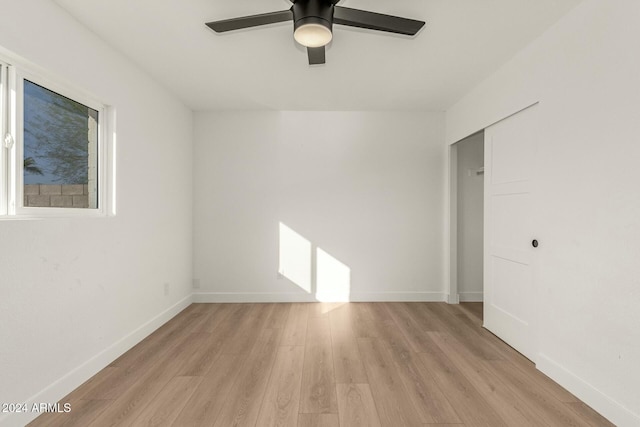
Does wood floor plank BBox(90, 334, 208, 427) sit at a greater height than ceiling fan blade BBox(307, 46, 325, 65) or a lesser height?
lesser

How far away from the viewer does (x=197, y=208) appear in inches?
159

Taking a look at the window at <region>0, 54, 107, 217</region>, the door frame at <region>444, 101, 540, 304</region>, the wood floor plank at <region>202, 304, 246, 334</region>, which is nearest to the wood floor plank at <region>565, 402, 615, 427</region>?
the door frame at <region>444, 101, 540, 304</region>

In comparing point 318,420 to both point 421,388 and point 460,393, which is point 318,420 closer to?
point 421,388

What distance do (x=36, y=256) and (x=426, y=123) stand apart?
13.3 feet

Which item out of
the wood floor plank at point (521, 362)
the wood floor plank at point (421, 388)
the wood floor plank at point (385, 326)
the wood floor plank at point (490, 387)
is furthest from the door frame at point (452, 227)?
the wood floor plank at point (421, 388)

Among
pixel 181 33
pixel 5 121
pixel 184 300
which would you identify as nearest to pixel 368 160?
pixel 181 33

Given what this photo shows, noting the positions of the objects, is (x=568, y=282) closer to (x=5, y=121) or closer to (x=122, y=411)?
(x=122, y=411)

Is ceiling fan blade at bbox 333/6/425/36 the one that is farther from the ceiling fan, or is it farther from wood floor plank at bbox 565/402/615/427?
wood floor plank at bbox 565/402/615/427

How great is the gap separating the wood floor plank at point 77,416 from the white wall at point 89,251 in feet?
0.30

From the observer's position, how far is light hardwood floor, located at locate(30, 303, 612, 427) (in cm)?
176

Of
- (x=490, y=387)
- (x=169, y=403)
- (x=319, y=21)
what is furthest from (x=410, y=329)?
(x=319, y=21)

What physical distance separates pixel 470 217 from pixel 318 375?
2900 mm

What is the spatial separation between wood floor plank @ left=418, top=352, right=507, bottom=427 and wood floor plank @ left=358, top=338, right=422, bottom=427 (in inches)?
10.7

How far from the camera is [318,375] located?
221 centimetres
